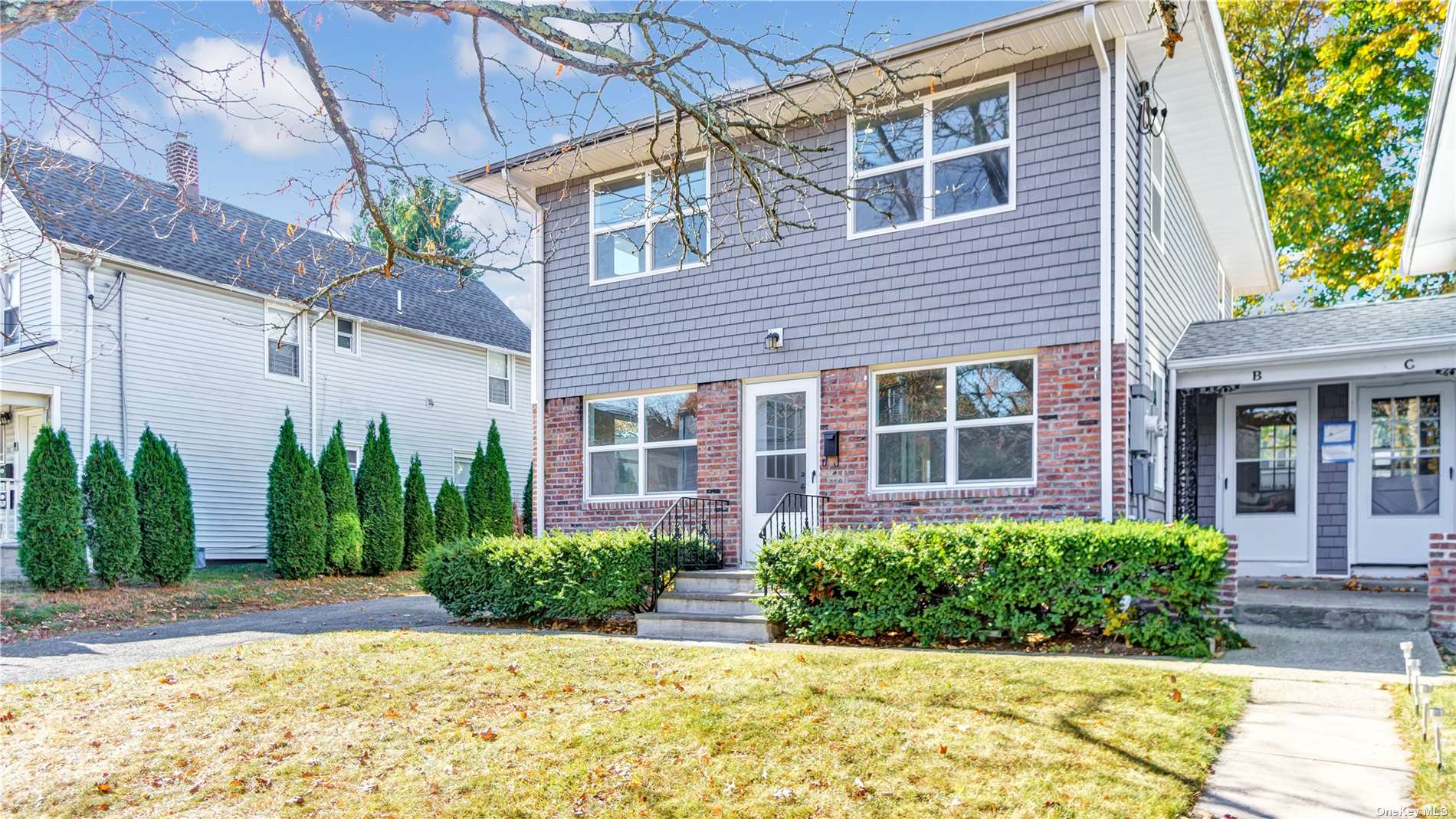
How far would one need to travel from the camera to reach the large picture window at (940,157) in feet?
31.0

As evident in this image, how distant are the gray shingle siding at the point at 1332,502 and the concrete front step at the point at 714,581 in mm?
6412

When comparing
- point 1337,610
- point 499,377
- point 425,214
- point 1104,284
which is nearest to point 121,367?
point 499,377

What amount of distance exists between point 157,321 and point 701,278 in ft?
35.3

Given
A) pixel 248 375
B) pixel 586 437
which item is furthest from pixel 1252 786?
pixel 248 375

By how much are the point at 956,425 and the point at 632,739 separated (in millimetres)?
5238

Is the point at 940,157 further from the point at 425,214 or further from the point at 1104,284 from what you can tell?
the point at 425,214

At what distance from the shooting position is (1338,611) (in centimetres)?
835

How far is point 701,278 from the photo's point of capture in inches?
436

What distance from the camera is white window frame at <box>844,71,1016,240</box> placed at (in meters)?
9.34

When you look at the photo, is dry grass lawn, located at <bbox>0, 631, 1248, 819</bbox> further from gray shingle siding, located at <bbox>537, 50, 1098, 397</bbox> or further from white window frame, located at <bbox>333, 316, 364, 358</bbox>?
white window frame, located at <bbox>333, 316, 364, 358</bbox>

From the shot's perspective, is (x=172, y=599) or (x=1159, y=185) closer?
(x=1159, y=185)

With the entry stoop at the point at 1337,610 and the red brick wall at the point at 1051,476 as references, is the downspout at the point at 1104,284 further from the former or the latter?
the entry stoop at the point at 1337,610

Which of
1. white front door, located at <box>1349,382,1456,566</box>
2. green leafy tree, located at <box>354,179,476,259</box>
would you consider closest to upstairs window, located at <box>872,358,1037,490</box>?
white front door, located at <box>1349,382,1456,566</box>

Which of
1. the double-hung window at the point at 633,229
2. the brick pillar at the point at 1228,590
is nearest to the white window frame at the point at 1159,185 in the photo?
the brick pillar at the point at 1228,590
